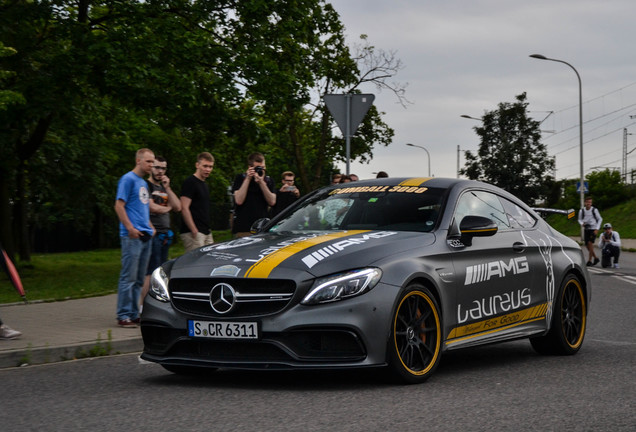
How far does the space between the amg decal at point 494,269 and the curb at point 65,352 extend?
3.49m

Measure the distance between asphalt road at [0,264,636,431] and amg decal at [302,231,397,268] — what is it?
33.8 inches

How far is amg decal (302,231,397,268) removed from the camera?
6.45 m

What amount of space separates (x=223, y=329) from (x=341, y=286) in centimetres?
81

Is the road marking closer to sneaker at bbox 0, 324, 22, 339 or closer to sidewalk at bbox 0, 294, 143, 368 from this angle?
sidewalk at bbox 0, 294, 143, 368

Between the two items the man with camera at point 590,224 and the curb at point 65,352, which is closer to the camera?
the curb at point 65,352

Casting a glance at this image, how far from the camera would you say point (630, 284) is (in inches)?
735

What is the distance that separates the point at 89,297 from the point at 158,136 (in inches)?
866

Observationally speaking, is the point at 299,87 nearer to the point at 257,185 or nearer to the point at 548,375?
the point at 257,185

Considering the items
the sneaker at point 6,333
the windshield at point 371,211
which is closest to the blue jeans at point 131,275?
the sneaker at point 6,333

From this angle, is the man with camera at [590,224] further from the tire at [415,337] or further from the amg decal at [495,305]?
the tire at [415,337]

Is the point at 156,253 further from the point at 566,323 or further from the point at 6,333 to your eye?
the point at 566,323

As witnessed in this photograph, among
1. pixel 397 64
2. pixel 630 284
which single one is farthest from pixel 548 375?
pixel 397 64

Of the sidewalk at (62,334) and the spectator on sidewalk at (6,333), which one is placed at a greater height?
the spectator on sidewalk at (6,333)

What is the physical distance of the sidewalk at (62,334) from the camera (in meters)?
8.40
